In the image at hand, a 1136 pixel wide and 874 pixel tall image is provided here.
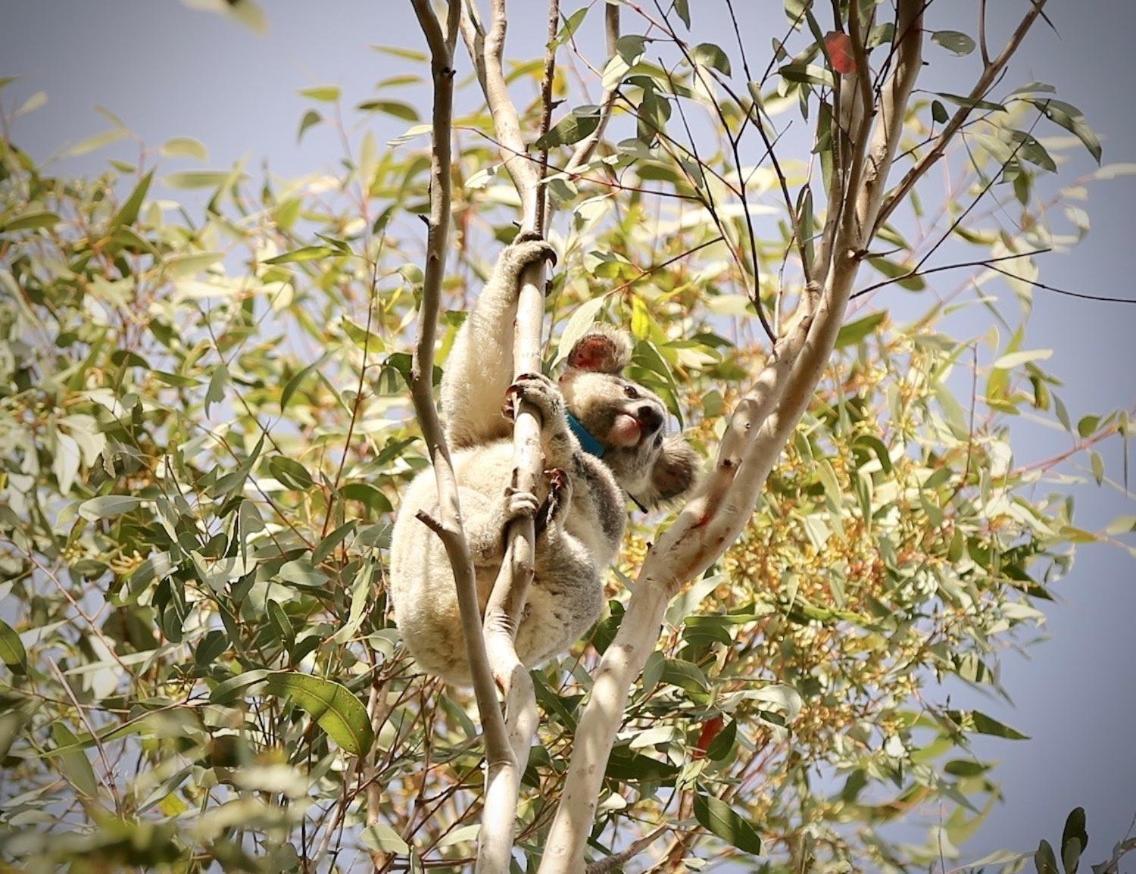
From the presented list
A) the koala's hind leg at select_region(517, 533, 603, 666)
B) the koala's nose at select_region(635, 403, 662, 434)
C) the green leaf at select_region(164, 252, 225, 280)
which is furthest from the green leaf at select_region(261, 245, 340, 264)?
the koala's hind leg at select_region(517, 533, 603, 666)

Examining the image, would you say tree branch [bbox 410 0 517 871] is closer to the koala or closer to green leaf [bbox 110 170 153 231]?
the koala

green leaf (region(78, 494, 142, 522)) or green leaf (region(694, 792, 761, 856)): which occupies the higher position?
green leaf (region(78, 494, 142, 522))

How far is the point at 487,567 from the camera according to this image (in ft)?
6.80

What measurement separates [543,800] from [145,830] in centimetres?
139

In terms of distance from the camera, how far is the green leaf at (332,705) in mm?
1637

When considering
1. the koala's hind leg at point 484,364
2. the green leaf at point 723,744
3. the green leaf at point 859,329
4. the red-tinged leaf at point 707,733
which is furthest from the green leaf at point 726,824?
the green leaf at point 859,329

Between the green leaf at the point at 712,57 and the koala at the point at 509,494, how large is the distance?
41 centimetres

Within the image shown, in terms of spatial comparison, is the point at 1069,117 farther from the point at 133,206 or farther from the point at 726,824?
the point at 133,206

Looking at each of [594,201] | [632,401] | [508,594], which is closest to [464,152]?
[632,401]

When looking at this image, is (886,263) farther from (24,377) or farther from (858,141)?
(24,377)

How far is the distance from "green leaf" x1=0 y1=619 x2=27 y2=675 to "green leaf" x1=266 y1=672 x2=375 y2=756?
49 centimetres

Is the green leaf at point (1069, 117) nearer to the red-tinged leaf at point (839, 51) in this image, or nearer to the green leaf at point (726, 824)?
the red-tinged leaf at point (839, 51)

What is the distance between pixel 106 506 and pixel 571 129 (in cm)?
105

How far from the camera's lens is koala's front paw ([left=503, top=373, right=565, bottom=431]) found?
1825 millimetres
